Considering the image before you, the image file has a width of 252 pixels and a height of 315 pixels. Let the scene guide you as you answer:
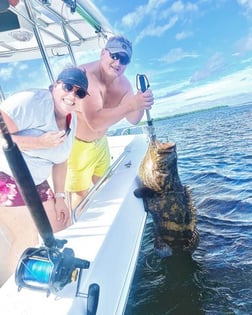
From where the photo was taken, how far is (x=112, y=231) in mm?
1909

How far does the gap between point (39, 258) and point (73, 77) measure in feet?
4.12

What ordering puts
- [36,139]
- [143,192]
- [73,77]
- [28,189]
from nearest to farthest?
[28,189] → [36,139] → [73,77] → [143,192]

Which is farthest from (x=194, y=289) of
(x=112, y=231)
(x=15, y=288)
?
(x=15, y=288)

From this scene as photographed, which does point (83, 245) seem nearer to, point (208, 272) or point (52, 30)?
point (208, 272)

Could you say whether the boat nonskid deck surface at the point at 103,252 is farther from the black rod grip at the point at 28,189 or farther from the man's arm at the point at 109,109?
the man's arm at the point at 109,109

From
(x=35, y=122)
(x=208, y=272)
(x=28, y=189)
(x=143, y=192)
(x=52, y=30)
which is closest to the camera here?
(x=28, y=189)

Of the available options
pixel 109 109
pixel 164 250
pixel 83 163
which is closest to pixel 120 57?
pixel 109 109

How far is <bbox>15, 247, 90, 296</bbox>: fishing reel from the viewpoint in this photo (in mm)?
1247

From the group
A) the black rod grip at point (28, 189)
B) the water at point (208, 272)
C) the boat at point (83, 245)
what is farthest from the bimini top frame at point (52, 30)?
the water at point (208, 272)

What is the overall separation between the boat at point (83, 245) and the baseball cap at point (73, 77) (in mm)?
462

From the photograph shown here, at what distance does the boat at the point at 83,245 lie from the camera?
4.18ft

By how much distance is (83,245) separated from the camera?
1.71 meters

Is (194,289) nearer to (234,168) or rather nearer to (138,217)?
(138,217)

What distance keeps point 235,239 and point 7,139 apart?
3.11 m
